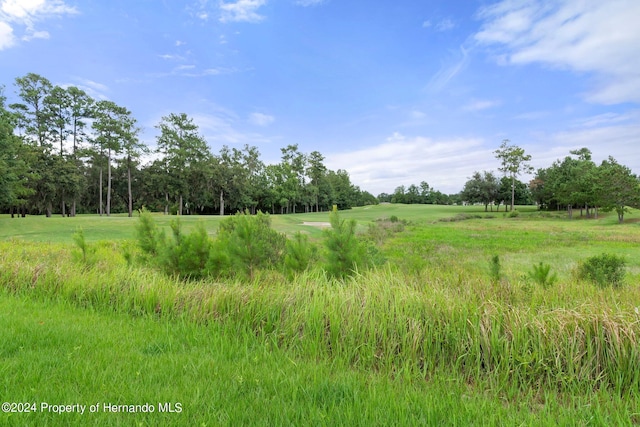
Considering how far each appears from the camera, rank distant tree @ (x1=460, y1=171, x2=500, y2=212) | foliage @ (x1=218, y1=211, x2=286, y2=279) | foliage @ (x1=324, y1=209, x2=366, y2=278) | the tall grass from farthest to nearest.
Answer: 1. distant tree @ (x1=460, y1=171, x2=500, y2=212)
2. foliage @ (x1=218, y1=211, x2=286, y2=279)
3. foliage @ (x1=324, y1=209, x2=366, y2=278)
4. the tall grass

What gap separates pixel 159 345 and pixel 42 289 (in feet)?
10.7

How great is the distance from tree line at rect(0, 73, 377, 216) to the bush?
32.2 metres

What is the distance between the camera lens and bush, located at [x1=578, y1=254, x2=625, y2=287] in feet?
18.2

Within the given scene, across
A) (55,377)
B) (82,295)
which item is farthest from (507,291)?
(82,295)

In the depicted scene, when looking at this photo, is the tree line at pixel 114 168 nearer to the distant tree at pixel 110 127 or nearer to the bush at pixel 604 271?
the distant tree at pixel 110 127

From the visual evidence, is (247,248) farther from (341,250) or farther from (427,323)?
(427,323)

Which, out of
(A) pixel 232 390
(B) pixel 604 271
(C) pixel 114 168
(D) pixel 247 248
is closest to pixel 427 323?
(A) pixel 232 390

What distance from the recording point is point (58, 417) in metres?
1.79

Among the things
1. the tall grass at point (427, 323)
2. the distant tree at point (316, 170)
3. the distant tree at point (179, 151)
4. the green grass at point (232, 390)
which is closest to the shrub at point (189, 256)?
the tall grass at point (427, 323)

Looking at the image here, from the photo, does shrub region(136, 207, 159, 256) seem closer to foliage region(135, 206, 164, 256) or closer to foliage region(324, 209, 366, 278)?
foliage region(135, 206, 164, 256)

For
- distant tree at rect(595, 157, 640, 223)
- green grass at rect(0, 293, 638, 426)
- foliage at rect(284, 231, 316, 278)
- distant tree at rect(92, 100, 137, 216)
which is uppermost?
distant tree at rect(92, 100, 137, 216)

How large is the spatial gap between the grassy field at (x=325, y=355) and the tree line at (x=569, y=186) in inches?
1621

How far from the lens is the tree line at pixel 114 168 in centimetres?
3291

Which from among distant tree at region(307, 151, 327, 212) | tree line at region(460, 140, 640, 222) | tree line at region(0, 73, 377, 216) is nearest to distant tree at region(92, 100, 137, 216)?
tree line at region(0, 73, 377, 216)
